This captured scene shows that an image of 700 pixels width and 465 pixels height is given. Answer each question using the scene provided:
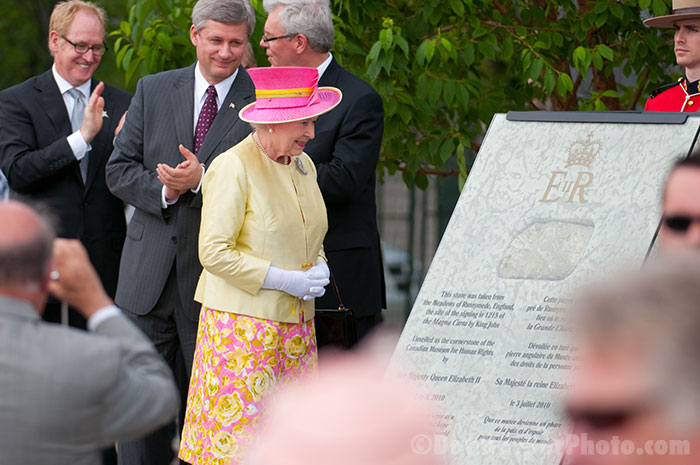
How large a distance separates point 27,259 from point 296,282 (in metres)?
2.03

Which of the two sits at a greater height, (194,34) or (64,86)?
(194,34)

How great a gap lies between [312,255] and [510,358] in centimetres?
110

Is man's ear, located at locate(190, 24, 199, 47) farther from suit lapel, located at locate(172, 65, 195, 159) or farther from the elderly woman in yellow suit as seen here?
the elderly woman in yellow suit

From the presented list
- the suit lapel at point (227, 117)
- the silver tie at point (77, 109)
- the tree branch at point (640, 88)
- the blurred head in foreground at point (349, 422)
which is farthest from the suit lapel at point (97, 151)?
the blurred head in foreground at point (349, 422)

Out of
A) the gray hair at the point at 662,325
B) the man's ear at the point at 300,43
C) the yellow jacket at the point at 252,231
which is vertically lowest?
the yellow jacket at the point at 252,231

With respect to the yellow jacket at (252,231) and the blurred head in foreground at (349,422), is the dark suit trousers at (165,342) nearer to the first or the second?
the yellow jacket at (252,231)

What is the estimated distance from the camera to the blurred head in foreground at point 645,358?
1107mm

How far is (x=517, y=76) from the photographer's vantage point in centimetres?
601

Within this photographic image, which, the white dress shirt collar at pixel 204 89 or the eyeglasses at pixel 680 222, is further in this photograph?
the white dress shirt collar at pixel 204 89

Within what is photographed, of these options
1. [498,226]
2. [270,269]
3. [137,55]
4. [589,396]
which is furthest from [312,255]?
[589,396]

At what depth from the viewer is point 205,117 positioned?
4895mm

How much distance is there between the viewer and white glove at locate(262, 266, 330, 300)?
13.7ft

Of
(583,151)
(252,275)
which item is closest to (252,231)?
(252,275)

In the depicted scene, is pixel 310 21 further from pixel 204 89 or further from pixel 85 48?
pixel 85 48
